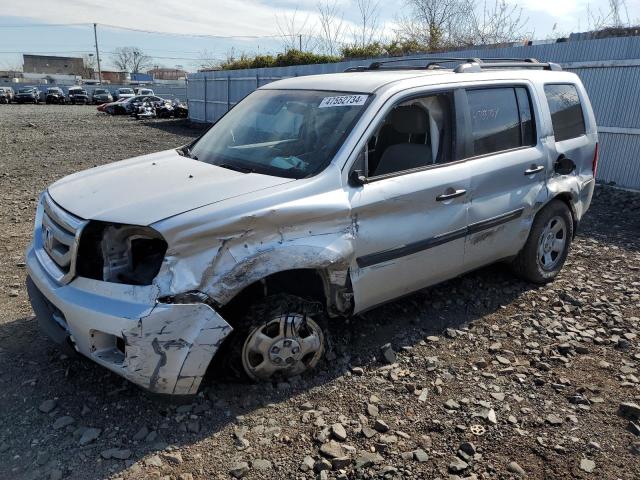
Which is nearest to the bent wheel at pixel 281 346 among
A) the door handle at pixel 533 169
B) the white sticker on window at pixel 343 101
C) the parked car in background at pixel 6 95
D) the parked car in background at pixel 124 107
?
the white sticker on window at pixel 343 101

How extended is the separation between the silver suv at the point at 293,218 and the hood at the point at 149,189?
16mm

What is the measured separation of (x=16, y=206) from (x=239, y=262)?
631 centimetres

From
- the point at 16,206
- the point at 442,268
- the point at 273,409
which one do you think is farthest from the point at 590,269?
the point at 16,206

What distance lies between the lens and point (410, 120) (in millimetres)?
3855

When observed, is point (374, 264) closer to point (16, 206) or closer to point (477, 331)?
point (477, 331)

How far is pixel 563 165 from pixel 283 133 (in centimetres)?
256

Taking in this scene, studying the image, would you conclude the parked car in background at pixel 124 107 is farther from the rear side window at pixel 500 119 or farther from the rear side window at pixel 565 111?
the rear side window at pixel 500 119

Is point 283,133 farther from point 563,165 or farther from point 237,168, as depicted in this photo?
point 563,165

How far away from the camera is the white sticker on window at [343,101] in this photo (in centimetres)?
351

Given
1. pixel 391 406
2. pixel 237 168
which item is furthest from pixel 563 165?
pixel 237 168

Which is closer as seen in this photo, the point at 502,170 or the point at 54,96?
the point at 502,170

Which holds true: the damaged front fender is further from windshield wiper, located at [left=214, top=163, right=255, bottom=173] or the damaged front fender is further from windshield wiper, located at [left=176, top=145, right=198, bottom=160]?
windshield wiper, located at [left=176, top=145, right=198, bottom=160]

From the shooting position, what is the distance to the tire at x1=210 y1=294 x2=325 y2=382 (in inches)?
119

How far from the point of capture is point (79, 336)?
9.19 feet
